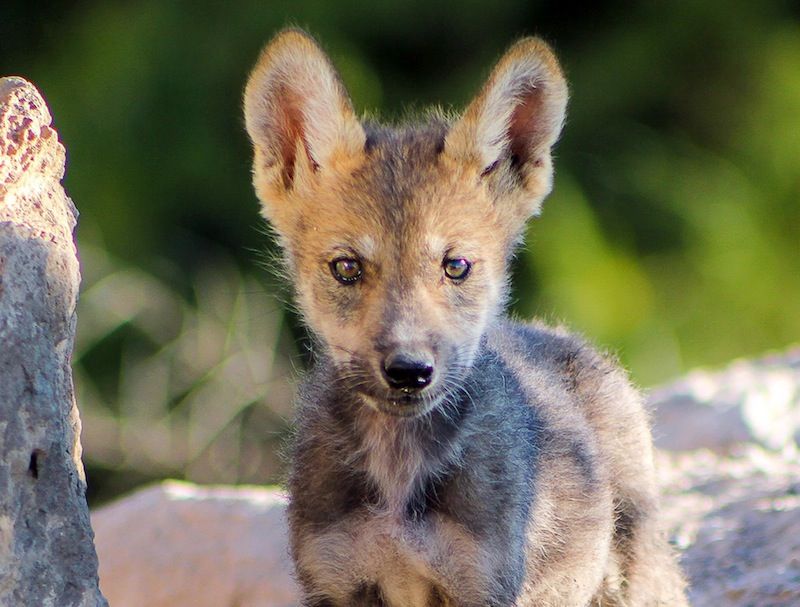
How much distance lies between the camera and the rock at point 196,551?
6566 mm

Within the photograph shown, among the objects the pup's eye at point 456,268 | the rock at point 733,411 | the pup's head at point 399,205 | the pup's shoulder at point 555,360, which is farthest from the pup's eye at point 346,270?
the rock at point 733,411

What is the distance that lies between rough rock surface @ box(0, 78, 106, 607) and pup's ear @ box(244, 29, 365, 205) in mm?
1150

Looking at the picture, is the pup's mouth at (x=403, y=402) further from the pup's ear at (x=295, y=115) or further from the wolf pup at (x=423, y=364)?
the pup's ear at (x=295, y=115)

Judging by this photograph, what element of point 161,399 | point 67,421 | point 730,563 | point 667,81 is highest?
point 667,81

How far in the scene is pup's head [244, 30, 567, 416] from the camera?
4.52 meters

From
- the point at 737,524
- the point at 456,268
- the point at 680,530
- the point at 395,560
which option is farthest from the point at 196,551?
the point at 456,268

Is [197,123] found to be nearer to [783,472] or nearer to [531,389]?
[783,472]

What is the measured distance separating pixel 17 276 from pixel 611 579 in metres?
2.81

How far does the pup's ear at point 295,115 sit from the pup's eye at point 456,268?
572mm

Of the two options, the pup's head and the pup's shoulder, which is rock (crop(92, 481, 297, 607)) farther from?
the pup's head

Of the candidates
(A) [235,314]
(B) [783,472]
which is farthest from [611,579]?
(A) [235,314]

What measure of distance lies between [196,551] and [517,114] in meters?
2.93

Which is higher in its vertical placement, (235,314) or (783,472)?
(783,472)

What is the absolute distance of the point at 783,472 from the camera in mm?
7254
